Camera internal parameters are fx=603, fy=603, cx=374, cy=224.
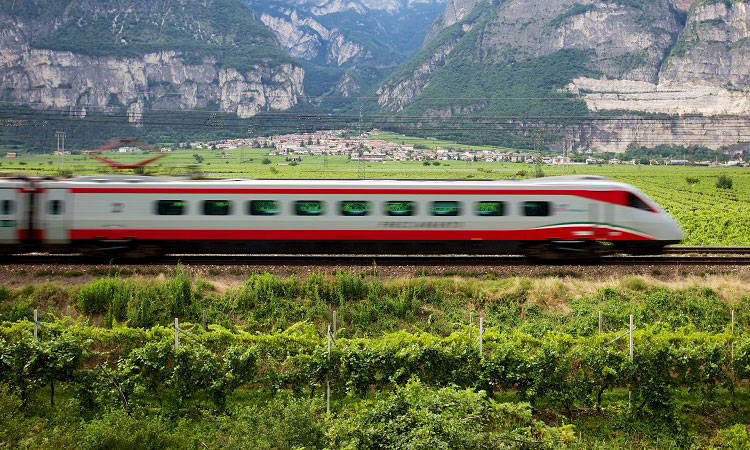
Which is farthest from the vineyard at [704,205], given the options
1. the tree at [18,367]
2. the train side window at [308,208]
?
the tree at [18,367]

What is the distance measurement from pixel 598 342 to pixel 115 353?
12034 mm

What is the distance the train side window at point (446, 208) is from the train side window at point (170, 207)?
8255mm

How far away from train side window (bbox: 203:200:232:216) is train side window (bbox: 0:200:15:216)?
6.42 metres

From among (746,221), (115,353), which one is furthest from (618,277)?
(746,221)

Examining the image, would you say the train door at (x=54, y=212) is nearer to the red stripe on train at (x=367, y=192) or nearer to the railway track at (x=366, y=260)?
the red stripe on train at (x=367, y=192)

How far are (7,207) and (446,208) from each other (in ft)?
47.8

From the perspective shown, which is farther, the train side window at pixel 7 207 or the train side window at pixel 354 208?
the train side window at pixel 7 207

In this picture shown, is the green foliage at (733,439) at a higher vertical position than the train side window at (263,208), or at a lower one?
lower

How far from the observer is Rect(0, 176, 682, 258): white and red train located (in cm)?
1988

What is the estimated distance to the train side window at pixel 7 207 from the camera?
65.6ft

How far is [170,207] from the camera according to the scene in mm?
19969

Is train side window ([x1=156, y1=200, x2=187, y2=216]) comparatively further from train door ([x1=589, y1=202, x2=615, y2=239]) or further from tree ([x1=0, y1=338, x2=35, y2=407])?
train door ([x1=589, y1=202, x2=615, y2=239])

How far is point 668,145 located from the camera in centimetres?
14100

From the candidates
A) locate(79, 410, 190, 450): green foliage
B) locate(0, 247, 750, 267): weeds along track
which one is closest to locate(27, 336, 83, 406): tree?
locate(79, 410, 190, 450): green foliage
